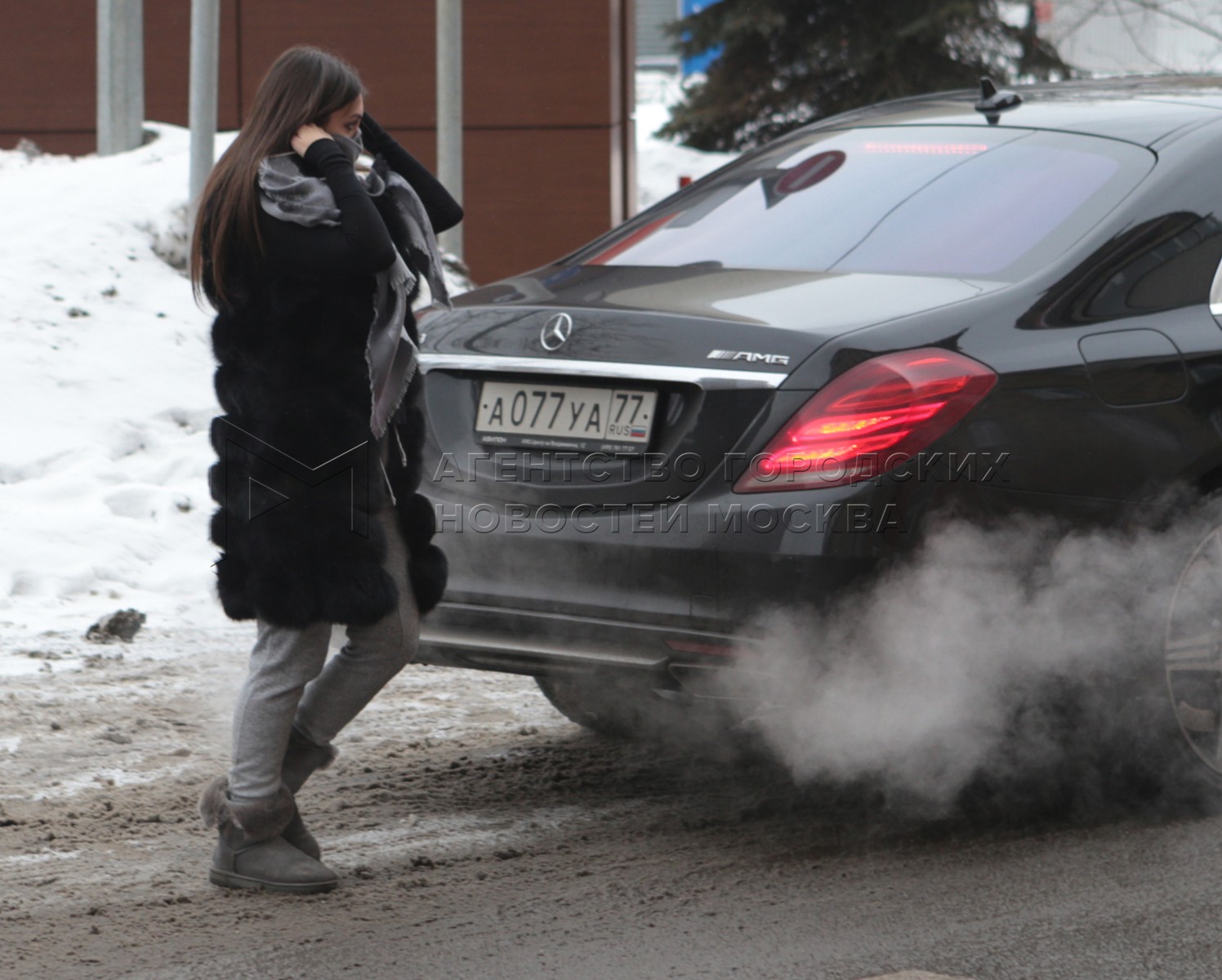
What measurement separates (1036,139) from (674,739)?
1.87m

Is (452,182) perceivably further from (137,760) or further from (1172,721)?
(1172,721)

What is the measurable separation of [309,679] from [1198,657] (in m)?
1.99

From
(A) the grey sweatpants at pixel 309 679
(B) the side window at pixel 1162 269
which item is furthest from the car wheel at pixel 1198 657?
(A) the grey sweatpants at pixel 309 679

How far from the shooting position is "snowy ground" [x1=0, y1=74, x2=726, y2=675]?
609 cm

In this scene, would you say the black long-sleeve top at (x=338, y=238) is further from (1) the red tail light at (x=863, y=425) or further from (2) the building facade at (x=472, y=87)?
(2) the building facade at (x=472, y=87)

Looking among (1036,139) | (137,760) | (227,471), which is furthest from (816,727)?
(137,760)

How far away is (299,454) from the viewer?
10.8ft

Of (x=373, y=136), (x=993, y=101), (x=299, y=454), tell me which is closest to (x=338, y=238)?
(x=299, y=454)

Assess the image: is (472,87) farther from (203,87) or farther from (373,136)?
(373,136)

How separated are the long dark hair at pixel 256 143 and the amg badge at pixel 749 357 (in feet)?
2.96

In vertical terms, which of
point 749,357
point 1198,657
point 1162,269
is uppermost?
point 1162,269

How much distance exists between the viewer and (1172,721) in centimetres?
381

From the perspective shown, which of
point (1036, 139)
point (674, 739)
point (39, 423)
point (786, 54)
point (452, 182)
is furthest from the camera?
point (786, 54)

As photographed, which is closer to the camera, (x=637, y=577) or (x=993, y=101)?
(x=637, y=577)
